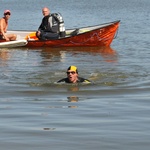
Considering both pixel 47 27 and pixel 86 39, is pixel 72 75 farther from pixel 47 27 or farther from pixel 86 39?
pixel 86 39

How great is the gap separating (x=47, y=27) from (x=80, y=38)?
142cm

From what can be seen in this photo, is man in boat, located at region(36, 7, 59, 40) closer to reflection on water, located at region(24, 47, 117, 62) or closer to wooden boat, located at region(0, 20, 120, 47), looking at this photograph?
wooden boat, located at region(0, 20, 120, 47)

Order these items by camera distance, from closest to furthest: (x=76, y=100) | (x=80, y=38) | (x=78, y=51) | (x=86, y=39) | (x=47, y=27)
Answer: (x=76, y=100), (x=47, y=27), (x=78, y=51), (x=80, y=38), (x=86, y=39)

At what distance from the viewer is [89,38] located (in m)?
22.7

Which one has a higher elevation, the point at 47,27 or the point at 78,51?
the point at 47,27

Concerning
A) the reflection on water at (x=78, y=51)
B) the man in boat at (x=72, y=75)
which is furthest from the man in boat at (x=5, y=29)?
the man in boat at (x=72, y=75)

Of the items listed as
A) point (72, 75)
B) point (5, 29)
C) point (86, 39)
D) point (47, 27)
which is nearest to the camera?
point (72, 75)

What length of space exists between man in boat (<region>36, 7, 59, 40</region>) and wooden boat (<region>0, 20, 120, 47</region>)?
0.18 m

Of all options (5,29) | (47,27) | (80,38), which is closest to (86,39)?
(80,38)

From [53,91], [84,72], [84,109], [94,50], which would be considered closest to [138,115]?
[84,109]

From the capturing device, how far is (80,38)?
73.8ft

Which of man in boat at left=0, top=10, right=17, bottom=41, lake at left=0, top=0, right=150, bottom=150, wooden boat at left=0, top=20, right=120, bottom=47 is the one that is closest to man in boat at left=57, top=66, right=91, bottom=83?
lake at left=0, top=0, right=150, bottom=150

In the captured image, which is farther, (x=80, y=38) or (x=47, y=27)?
(x=80, y=38)

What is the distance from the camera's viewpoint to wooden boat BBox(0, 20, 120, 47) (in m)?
22.3
